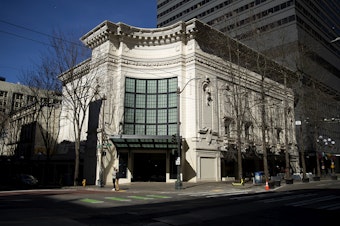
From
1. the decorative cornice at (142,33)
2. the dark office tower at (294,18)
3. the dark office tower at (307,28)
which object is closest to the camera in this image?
the decorative cornice at (142,33)

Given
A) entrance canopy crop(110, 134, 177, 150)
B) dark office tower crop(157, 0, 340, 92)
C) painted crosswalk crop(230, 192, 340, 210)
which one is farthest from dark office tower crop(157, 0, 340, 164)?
painted crosswalk crop(230, 192, 340, 210)

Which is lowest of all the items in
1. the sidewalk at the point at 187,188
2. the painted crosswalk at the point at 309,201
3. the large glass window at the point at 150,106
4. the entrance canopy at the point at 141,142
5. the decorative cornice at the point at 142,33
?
the sidewalk at the point at 187,188

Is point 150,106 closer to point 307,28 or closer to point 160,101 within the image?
point 160,101

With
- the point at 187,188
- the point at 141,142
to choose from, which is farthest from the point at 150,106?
the point at 187,188

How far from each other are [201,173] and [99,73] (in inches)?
626

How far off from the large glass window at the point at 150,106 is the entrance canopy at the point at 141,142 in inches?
90.6

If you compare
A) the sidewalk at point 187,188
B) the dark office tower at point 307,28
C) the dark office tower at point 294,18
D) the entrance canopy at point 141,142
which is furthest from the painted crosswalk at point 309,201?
the dark office tower at point 294,18

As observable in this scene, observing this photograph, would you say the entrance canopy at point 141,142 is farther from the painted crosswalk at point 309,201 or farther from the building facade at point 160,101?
the painted crosswalk at point 309,201

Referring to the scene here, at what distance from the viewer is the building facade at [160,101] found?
29812 mm

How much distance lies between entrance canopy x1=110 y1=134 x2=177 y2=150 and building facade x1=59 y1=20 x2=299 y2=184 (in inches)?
4.1

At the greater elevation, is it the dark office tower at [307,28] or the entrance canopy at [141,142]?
the dark office tower at [307,28]

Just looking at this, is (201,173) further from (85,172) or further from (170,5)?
(170,5)

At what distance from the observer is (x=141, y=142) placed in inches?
1124

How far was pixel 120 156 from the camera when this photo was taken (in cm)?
2980
